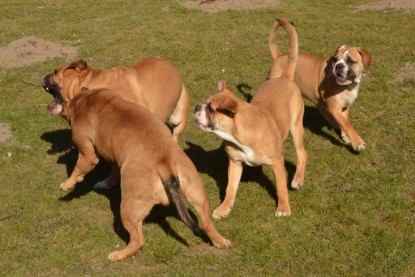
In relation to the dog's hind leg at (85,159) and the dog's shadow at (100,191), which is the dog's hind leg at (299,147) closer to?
Answer: the dog's shadow at (100,191)

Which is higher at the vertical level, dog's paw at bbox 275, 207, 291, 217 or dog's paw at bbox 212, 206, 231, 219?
dog's paw at bbox 275, 207, 291, 217

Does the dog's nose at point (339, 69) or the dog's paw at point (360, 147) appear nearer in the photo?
the dog's paw at point (360, 147)

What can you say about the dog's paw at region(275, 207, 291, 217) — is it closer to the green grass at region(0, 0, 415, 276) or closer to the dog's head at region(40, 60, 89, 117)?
the green grass at region(0, 0, 415, 276)

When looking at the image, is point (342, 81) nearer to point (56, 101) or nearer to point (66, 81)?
point (66, 81)

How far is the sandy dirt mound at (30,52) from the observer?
508 inches

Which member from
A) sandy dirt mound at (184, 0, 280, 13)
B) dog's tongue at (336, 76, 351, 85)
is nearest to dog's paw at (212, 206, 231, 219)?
dog's tongue at (336, 76, 351, 85)

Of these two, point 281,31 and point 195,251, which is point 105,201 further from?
point 281,31

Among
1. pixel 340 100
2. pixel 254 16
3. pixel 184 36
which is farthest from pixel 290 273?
pixel 254 16

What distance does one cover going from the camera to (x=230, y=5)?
1628 cm

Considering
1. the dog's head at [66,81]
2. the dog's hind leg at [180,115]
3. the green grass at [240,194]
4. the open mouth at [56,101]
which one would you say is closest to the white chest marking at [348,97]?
the green grass at [240,194]

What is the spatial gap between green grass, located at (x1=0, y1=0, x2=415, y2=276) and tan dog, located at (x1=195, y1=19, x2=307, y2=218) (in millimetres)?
239

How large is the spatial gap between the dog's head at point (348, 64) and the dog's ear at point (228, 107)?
2752 mm

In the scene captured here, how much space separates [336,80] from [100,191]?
11.9 ft

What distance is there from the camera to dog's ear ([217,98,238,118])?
5.88 metres
